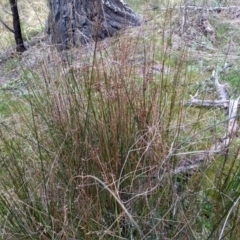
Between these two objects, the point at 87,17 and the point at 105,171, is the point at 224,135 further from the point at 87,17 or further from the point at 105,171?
the point at 87,17

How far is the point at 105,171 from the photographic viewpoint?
1.44 meters

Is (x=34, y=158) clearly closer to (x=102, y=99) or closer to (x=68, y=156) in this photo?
(x=68, y=156)

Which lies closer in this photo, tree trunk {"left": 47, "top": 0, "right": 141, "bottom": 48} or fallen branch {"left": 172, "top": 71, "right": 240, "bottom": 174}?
fallen branch {"left": 172, "top": 71, "right": 240, "bottom": 174}

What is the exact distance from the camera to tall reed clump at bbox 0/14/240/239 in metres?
1.35

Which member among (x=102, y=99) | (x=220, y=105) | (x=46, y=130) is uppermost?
(x=102, y=99)

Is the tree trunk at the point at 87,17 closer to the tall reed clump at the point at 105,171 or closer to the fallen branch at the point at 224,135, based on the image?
the fallen branch at the point at 224,135

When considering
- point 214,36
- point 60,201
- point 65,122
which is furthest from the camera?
point 214,36

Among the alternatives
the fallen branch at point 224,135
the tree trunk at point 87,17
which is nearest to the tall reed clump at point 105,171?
the fallen branch at point 224,135

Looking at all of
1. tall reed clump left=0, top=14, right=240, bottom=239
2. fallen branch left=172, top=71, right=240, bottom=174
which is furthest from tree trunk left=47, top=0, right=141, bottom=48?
tall reed clump left=0, top=14, right=240, bottom=239

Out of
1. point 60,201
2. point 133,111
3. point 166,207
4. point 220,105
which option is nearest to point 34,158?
point 60,201

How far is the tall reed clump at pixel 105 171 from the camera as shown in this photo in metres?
1.35

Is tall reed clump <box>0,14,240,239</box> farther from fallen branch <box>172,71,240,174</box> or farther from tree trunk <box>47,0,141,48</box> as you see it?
tree trunk <box>47,0,141,48</box>

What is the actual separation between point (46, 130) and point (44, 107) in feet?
0.37

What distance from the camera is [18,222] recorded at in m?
1.40
